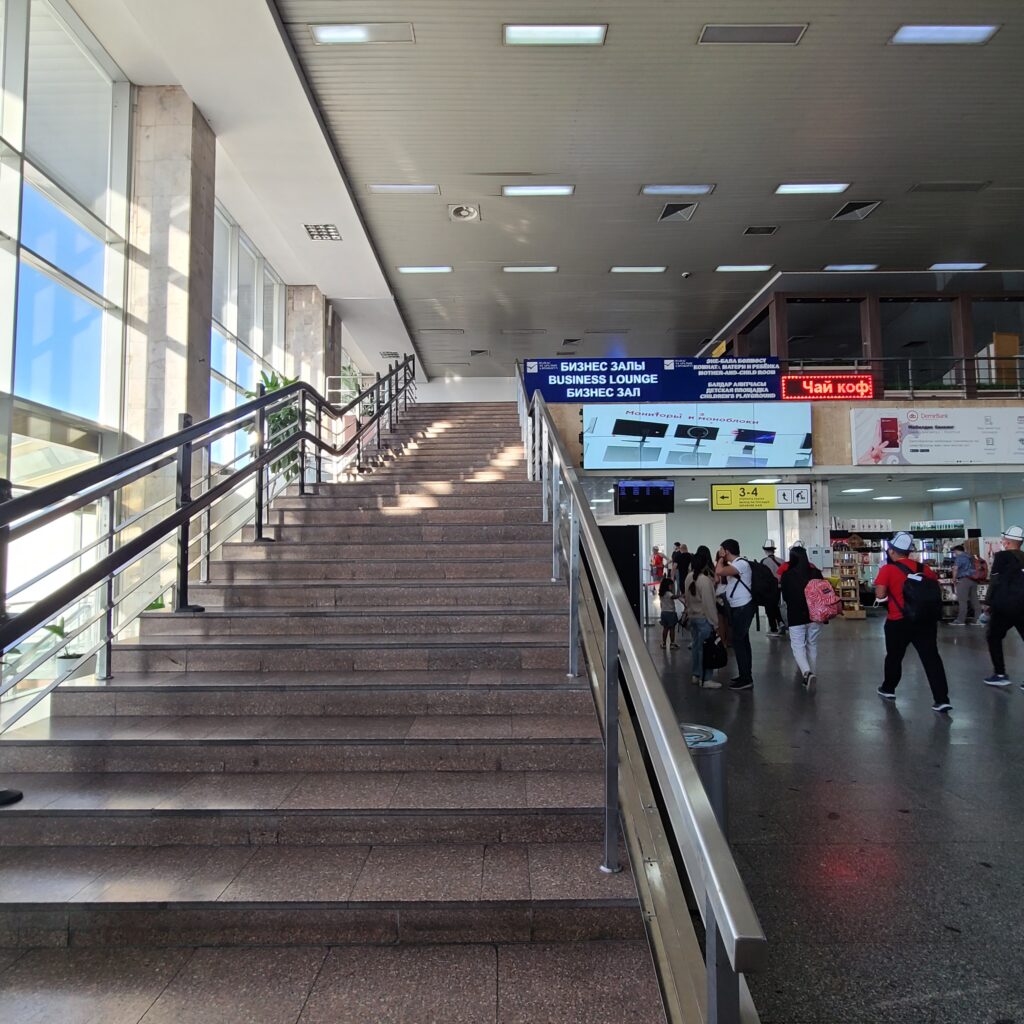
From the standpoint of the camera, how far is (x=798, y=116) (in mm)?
8781

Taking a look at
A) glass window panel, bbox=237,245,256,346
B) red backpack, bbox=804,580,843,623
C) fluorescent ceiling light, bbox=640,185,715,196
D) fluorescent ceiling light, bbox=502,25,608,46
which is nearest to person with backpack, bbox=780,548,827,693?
red backpack, bbox=804,580,843,623

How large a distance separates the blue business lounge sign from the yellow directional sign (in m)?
2.10

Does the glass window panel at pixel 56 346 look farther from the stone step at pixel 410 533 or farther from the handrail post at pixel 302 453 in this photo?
the stone step at pixel 410 533

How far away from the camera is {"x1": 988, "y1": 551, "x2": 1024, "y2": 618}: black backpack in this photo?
22.4 ft

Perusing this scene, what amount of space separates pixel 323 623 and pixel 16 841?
174cm

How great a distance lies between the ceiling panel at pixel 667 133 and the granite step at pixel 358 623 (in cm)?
612

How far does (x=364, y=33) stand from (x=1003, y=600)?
27.8ft

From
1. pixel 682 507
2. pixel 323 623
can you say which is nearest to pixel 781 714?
pixel 323 623

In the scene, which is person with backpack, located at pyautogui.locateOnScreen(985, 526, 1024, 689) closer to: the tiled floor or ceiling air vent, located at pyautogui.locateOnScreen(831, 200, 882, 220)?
the tiled floor

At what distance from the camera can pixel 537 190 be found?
35.2 feet

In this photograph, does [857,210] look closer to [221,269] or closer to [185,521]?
[221,269]

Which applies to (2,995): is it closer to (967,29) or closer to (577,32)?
(577,32)

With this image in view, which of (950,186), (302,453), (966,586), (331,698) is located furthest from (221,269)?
(966,586)

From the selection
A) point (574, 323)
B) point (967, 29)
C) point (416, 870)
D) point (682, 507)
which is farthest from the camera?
point (682, 507)
